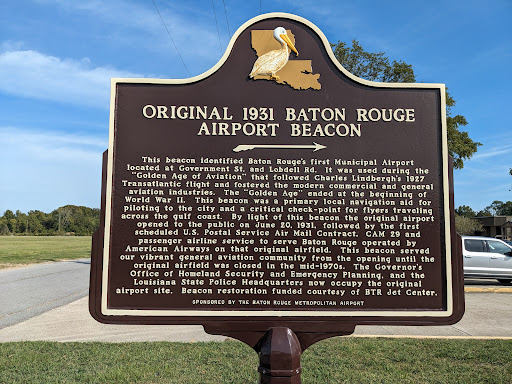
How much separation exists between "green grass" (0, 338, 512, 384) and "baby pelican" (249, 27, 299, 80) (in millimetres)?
2950

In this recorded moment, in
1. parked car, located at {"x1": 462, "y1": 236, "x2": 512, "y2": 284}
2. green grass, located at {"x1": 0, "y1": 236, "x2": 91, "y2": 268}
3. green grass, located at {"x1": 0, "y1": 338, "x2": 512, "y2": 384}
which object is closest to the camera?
green grass, located at {"x1": 0, "y1": 338, "x2": 512, "y2": 384}

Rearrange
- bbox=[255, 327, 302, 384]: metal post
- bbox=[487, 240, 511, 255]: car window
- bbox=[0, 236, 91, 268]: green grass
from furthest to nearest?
bbox=[0, 236, 91, 268]: green grass < bbox=[487, 240, 511, 255]: car window < bbox=[255, 327, 302, 384]: metal post

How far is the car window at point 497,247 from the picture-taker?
469 inches

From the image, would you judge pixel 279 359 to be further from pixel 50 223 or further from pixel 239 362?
Answer: pixel 50 223

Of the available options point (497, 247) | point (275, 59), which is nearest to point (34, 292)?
point (275, 59)

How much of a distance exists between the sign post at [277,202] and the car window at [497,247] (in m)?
10.7

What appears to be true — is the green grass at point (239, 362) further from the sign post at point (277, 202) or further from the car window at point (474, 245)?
the car window at point (474, 245)

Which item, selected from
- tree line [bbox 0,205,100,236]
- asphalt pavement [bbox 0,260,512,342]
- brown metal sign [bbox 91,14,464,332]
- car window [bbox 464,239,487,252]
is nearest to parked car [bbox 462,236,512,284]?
car window [bbox 464,239,487,252]

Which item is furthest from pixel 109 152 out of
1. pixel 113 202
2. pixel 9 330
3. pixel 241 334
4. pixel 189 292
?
pixel 9 330

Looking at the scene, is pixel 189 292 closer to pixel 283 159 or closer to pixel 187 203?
pixel 187 203

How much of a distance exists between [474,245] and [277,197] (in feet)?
36.8

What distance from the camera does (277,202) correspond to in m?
2.83

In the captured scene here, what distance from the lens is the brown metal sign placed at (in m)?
2.75

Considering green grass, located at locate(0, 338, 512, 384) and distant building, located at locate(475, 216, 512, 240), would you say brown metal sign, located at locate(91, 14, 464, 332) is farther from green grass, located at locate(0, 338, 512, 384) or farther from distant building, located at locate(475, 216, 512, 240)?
distant building, located at locate(475, 216, 512, 240)
